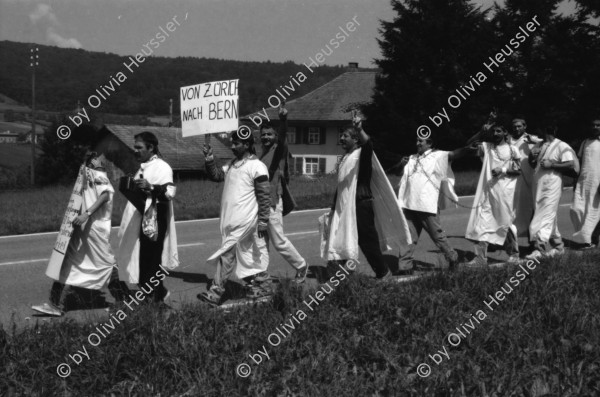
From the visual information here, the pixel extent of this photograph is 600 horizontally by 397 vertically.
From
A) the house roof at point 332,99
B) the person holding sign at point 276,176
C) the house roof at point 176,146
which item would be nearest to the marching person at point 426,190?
the person holding sign at point 276,176

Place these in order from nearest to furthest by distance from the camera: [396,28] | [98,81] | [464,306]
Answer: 1. [464,306]
2. [396,28]
3. [98,81]

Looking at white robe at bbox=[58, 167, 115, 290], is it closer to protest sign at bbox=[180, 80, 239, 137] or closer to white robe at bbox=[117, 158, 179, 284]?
white robe at bbox=[117, 158, 179, 284]

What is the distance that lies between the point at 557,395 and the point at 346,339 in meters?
1.59

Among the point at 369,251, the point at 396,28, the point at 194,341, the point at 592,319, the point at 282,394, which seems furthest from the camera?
the point at 396,28

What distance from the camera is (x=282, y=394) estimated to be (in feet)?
17.0

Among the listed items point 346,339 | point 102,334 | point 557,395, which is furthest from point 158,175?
point 557,395

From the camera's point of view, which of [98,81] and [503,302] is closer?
[503,302]

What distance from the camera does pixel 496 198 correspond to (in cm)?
945

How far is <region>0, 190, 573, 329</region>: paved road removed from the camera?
7.59m

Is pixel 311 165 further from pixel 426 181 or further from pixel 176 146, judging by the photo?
pixel 426 181

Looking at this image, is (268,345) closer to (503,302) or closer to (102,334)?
(102,334)

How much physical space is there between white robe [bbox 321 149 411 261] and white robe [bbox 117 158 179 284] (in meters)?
1.83

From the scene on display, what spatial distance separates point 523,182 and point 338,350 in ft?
16.5

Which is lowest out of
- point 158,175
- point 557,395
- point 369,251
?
point 557,395
